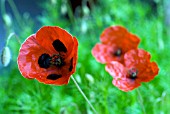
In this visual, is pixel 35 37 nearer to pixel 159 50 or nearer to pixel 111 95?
pixel 111 95

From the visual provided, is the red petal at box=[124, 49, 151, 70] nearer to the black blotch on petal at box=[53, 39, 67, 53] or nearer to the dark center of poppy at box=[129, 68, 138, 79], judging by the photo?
the dark center of poppy at box=[129, 68, 138, 79]

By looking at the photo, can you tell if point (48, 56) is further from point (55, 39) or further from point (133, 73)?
point (133, 73)

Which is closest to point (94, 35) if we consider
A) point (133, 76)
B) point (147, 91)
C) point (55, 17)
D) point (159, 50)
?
point (55, 17)

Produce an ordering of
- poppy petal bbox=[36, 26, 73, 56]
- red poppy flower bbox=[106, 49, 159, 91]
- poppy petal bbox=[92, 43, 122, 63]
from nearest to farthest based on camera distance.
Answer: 1. poppy petal bbox=[36, 26, 73, 56]
2. red poppy flower bbox=[106, 49, 159, 91]
3. poppy petal bbox=[92, 43, 122, 63]

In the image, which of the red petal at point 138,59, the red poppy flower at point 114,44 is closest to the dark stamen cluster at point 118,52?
the red poppy flower at point 114,44

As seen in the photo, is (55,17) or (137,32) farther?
(55,17)

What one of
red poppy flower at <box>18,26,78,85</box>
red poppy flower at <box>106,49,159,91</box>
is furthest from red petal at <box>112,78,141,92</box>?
red poppy flower at <box>18,26,78,85</box>

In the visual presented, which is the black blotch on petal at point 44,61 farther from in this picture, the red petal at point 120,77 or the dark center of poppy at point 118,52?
the dark center of poppy at point 118,52
